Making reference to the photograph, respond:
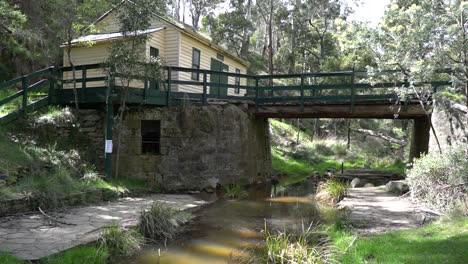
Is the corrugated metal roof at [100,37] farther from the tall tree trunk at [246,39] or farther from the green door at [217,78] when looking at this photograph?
the tall tree trunk at [246,39]

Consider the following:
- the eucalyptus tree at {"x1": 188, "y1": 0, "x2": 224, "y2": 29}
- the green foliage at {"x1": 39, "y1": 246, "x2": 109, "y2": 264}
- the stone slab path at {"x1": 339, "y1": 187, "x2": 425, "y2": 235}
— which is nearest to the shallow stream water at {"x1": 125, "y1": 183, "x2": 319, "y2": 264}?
the green foliage at {"x1": 39, "y1": 246, "x2": 109, "y2": 264}

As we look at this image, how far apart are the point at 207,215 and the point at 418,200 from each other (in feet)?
17.4

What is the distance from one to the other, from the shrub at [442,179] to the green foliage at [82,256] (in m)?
6.56

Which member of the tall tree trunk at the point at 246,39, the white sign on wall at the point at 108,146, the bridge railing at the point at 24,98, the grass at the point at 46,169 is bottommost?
the grass at the point at 46,169

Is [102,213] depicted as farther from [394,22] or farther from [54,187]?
[394,22]

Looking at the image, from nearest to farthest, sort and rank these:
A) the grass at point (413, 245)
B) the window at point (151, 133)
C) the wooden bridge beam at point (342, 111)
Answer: the grass at point (413, 245) → the window at point (151, 133) → the wooden bridge beam at point (342, 111)

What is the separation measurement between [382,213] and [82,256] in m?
6.23

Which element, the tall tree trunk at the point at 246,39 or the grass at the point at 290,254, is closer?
the grass at the point at 290,254

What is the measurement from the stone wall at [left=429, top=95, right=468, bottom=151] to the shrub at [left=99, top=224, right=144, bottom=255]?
8.65 m

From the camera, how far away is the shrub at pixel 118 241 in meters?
6.66

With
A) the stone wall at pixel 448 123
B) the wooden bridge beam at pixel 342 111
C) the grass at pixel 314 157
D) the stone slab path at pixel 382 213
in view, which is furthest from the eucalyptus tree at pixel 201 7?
the stone slab path at pixel 382 213

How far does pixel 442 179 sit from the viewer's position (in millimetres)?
9320

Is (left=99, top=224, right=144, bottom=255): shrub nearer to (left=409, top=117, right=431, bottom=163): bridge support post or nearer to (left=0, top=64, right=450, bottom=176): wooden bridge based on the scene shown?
(left=0, top=64, right=450, bottom=176): wooden bridge

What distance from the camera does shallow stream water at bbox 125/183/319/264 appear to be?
694 centimetres
